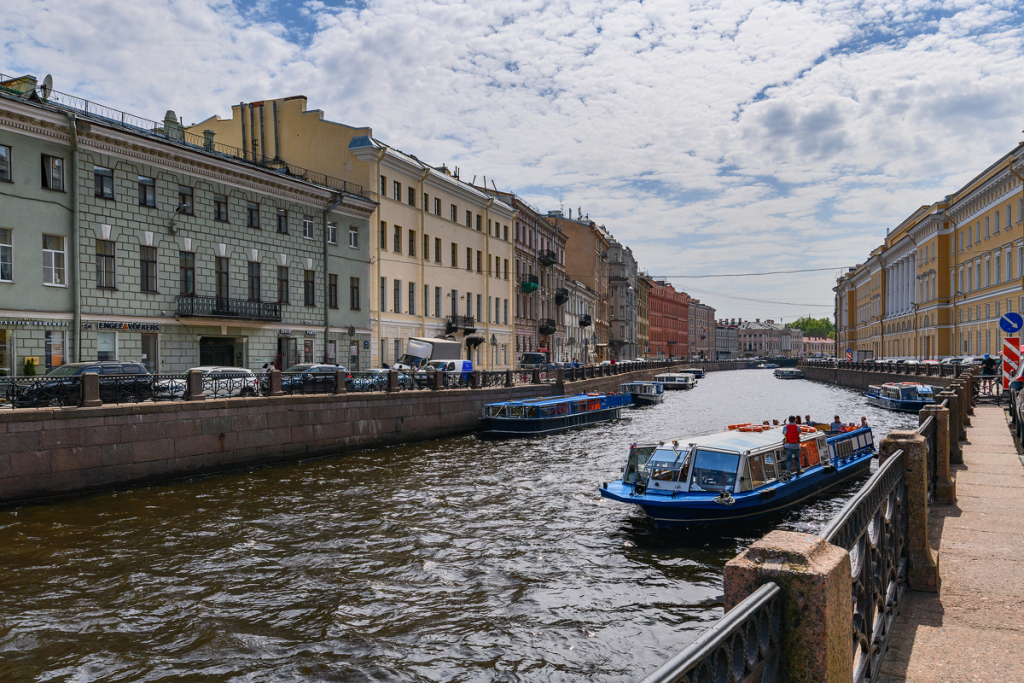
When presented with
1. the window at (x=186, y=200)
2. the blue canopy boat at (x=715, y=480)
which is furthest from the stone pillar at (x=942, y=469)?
the window at (x=186, y=200)

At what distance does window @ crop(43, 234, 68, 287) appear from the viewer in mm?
22359

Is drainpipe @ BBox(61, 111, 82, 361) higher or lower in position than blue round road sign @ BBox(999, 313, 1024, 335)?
higher

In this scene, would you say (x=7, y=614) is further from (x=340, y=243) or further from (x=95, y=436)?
(x=340, y=243)

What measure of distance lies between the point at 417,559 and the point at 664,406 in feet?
121

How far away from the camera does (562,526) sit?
14156 mm

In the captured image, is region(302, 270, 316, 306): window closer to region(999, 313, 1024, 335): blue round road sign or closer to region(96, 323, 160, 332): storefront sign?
region(96, 323, 160, 332): storefront sign

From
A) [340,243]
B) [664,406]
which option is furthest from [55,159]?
[664,406]

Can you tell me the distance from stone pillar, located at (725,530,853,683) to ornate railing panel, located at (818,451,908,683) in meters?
0.51

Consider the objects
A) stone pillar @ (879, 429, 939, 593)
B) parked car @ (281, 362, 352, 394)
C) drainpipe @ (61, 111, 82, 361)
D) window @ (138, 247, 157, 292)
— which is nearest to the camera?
stone pillar @ (879, 429, 939, 593)

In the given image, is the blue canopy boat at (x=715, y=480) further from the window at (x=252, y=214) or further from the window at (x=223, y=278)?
the window at (x=252, y=214)

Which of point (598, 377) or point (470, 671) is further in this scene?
point (598, 377)

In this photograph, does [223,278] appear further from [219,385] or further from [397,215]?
[397,215]

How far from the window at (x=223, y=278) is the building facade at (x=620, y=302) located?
2723 inches

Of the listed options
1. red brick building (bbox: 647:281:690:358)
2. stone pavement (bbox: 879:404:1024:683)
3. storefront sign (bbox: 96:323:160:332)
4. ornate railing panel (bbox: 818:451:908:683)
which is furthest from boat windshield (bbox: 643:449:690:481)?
red brick building (bbox: 647:281:690:358)
